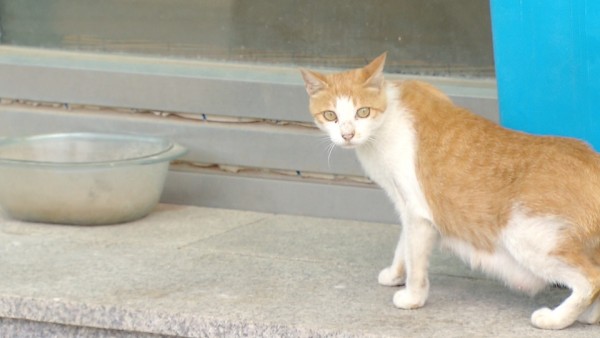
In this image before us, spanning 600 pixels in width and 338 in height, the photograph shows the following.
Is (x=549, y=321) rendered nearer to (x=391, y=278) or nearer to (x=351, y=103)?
(x=391, y=278)

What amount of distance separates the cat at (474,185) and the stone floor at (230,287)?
0.43 ft

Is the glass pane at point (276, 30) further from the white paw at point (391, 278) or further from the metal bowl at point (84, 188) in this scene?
the white paw at point (391, 278)

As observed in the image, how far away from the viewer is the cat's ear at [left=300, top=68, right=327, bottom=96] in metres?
2.98

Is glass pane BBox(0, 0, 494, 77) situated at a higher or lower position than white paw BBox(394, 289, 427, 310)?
higher

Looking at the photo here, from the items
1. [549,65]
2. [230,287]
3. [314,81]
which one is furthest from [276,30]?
[549,65]

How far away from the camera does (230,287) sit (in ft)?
10.2

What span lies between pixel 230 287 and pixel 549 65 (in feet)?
3.28

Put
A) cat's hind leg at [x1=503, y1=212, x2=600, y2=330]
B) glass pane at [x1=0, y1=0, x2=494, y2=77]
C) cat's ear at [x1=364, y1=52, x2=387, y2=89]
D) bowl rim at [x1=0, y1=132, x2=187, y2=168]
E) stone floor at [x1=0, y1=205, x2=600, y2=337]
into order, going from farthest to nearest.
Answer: glass pane at [x1=0, y1=0, x2=494, y2=77] → bowl rim at [x1=0, y1=132, x2=187, y2=168] → cat's ear at [x1=364, y1=52, x2=387, y2=89] → stone floor at [x1=0, y1=205, x2=600, y2=337] → cat's hind leg at [x1=503, y1=212, x2=600, y2=330]

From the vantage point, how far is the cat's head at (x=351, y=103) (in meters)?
2.90

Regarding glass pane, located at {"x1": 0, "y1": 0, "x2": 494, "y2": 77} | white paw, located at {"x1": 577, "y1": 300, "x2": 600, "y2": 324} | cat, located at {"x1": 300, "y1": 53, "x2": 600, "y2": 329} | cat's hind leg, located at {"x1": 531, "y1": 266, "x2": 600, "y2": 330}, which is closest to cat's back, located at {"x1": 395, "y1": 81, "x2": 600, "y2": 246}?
cat, located at {"x1": 300, "y1": 53, "x2": 600, "y2": 329}

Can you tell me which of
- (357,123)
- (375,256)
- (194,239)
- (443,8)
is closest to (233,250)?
(194,239)

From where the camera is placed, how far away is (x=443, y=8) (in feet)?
12.5

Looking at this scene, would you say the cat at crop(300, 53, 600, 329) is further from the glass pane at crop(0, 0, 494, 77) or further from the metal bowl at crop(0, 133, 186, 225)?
the metal bowl at crop(0, 133, 186, 225)

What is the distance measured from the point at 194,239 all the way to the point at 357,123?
963 millimetres
